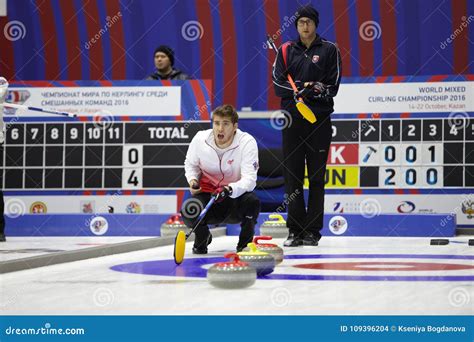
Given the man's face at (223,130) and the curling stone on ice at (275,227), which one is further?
the curling stone on ice at (275,227)

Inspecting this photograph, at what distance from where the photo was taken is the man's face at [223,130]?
3.87 metres

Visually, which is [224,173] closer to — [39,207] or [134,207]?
[134,207]

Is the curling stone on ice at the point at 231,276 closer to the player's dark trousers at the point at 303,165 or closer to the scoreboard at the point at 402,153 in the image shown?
the player's dark trousers at the point at 303,165

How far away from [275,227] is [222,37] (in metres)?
2.57

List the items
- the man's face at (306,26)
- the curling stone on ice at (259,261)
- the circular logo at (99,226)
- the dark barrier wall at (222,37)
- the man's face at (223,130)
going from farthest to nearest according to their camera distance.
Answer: the dark barrier wall at (222,37) < the circular logo at (99,226) < the man's face at (306,26) < the man's face at (223,130) < the curling stone on ice at (259,261)

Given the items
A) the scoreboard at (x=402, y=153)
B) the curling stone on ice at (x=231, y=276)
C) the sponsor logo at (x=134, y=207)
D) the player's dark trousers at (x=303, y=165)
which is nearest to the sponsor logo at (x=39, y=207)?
the sponsor logo at (x=134, y=207)

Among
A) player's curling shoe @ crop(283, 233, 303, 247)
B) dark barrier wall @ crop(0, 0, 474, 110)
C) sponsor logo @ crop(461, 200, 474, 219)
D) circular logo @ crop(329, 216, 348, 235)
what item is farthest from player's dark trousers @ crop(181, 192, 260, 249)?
dark barrier wall @ crop(0, 0, 474, 110)

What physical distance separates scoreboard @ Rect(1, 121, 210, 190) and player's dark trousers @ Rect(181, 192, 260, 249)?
257cm

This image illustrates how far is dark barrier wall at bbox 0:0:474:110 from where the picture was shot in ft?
22.9

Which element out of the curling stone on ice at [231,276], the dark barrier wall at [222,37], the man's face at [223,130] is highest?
the dark barrier wall at [222,37]

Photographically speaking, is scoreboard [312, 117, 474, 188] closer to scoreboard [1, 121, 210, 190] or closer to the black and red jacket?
scoreboard [1, 121, 210, 190]

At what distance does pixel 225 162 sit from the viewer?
157 inches

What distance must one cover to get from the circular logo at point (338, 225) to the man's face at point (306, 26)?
199 cm
